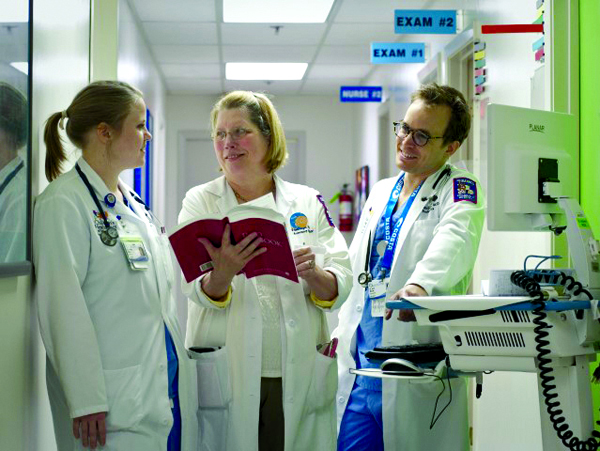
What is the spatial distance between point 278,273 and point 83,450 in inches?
25.7

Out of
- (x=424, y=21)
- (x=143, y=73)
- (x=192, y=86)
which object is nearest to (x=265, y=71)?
(x=192, y=86)

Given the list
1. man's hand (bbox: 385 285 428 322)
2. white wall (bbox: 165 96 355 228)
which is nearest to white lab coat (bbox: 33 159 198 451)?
man's hand (bbox: 385 285 428 322)

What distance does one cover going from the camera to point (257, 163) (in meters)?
2.33

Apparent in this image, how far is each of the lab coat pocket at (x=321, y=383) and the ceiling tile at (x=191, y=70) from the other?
232 inches

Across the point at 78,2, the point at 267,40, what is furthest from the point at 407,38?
the point at 78,2

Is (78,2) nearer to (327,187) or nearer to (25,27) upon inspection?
(25,27)

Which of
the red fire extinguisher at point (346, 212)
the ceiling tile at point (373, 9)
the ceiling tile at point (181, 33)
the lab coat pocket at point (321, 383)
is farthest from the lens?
the red fire extinguisher at point (346, 212)

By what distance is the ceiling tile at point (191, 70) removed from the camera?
777 cm

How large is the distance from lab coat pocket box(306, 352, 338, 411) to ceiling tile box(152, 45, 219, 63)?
5125 mm

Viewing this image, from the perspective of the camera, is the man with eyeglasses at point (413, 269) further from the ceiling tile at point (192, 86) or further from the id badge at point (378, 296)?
the ceiling tile at point (192, 86)

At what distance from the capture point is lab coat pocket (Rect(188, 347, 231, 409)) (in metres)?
2.14

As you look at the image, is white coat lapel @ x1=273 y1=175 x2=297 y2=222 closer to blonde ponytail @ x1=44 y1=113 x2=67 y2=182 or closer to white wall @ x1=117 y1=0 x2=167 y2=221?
blonde ponytail @ x1=44 y1=113 x2=67 y2=182

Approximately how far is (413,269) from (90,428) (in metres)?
1.11

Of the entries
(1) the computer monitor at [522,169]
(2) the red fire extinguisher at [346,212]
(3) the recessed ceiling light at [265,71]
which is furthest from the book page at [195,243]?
(2) the red fire extinguisher at [346,212]
